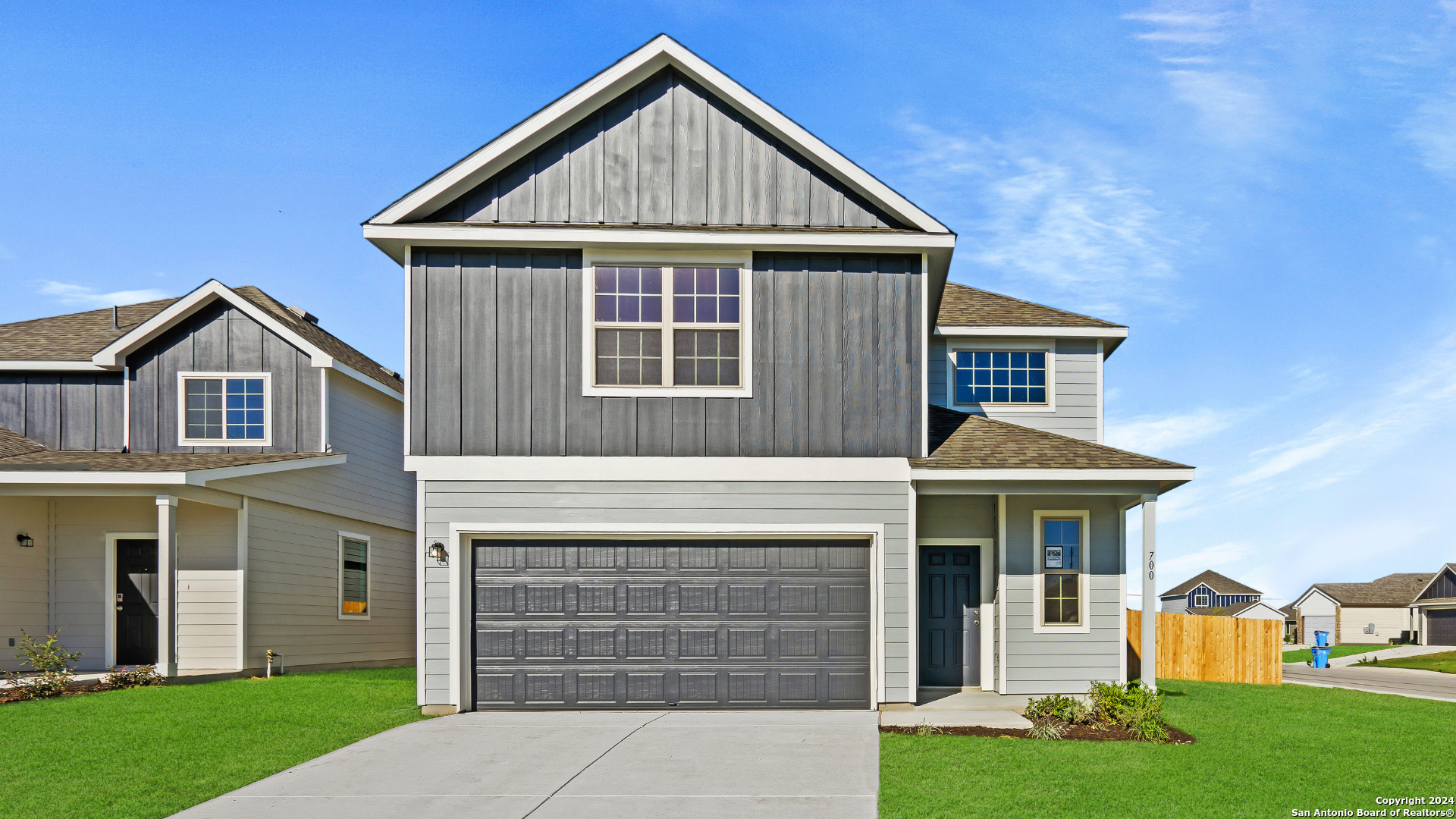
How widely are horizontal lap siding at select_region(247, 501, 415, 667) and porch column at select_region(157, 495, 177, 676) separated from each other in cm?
154

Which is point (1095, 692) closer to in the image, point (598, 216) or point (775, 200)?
point (775, 200)

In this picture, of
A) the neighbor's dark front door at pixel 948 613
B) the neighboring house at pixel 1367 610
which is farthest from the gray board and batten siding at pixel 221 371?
the neighboring house at pixel 1367 610

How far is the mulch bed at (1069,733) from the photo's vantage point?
416 inches

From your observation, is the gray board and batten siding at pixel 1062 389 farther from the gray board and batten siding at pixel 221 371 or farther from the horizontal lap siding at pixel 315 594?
the horizontal lap siding at pixel 315 594

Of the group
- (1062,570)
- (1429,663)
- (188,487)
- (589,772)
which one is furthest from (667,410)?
(1429,663)

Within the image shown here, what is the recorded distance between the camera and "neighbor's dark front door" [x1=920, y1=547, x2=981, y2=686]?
14.9 meters

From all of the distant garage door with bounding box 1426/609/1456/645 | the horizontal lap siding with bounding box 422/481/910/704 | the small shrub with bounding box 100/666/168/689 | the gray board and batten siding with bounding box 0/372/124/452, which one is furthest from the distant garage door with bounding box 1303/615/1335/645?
the gray board and batten siding with bounding box 0/372/124/452

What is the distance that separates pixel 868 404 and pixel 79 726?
9574 mm

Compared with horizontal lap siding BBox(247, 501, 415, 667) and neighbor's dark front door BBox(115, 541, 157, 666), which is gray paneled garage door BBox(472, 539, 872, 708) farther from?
neighbor's dark front door BBox(115, 541, 157, 666)

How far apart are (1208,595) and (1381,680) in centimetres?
6716

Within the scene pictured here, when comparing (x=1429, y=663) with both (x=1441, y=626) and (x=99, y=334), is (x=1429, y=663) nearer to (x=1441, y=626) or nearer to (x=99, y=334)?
(x=1441, y=626)

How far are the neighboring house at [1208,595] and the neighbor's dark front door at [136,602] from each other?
79.8 m

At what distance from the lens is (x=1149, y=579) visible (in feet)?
44.1

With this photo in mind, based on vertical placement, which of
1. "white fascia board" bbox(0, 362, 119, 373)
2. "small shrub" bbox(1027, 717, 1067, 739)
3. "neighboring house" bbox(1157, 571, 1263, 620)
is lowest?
"neighboring house" bbox(1157, 571, 1263, 620)
